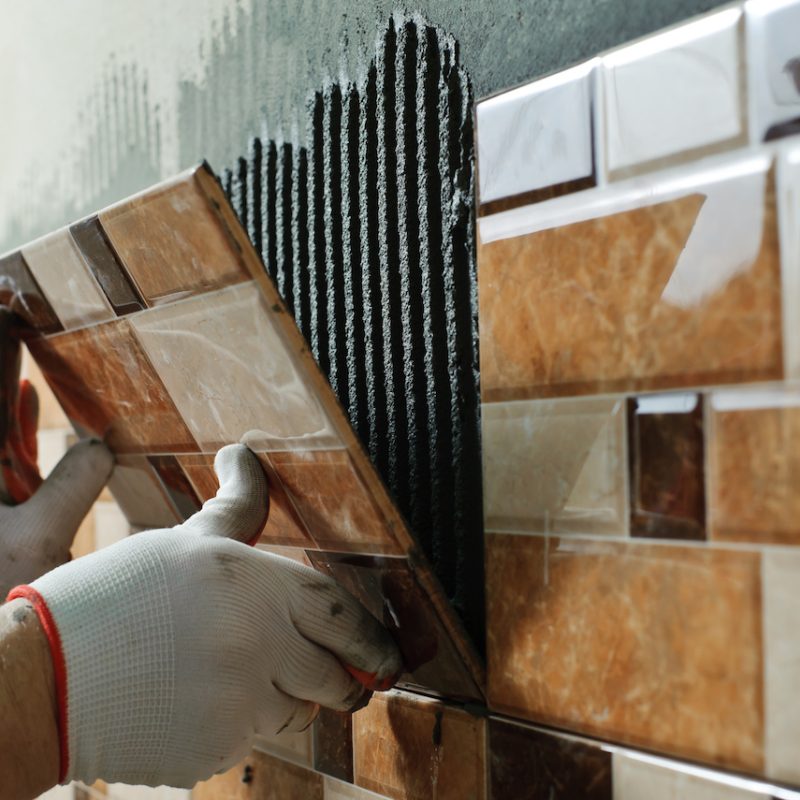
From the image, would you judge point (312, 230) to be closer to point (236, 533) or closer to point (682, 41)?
point (236, 533)

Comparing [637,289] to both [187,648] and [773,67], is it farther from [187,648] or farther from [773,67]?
[187,648]

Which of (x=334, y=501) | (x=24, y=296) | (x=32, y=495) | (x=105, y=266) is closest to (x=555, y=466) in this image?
(x=334, y=501)

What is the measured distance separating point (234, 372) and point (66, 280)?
25 centimetres

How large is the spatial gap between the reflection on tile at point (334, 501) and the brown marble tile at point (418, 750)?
0.59 ft

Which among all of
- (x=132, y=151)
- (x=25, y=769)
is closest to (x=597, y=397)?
(x=25, y=769)

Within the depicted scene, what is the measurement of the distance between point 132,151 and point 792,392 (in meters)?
1.07

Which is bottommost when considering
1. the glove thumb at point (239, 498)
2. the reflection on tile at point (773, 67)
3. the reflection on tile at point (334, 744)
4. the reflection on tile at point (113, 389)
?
the reflection on tile at point (334, 744)

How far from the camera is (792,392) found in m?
0.53

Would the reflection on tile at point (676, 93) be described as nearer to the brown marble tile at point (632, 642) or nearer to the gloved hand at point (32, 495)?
the brown marble tile at point (632, 642)

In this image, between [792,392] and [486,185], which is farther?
[486,185]

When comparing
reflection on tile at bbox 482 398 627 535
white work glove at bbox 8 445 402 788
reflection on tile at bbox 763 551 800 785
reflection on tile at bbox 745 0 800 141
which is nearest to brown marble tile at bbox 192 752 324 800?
white work glove at bbox 8 445 402 788

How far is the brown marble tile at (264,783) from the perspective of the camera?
0.98 m

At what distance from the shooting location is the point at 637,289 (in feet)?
1.97

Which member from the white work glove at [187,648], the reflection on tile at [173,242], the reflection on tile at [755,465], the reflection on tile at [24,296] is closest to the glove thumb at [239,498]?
the white work glove at [187,648]
